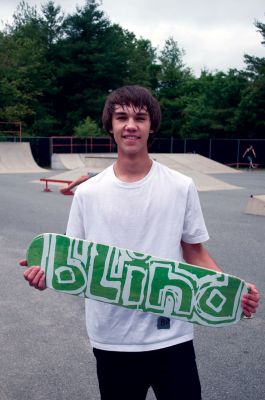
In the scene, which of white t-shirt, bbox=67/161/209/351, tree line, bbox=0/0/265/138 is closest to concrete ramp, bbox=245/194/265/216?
white t-shirt, bbox=67/161/209/351

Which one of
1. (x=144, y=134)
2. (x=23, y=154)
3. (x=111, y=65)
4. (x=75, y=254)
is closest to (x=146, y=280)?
(x=75, y=254)

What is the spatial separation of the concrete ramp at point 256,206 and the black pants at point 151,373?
9408 millimetres

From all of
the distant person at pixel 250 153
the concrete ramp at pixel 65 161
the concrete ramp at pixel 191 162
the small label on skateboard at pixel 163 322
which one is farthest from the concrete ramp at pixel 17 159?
the small label on skateboard at pixel 163 322

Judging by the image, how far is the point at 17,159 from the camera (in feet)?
95.4

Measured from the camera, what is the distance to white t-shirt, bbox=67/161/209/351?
6.41ft

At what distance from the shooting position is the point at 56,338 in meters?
4.05

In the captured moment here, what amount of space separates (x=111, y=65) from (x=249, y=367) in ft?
152

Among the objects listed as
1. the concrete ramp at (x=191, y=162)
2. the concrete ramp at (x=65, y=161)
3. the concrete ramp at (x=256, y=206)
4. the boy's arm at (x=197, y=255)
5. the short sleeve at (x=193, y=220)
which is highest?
the short sleeve at (x=193, y=220)

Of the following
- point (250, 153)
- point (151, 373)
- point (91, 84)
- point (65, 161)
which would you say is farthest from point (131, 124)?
point (91, 84)

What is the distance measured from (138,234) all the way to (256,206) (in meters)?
9.56

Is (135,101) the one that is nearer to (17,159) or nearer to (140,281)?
(140,281)

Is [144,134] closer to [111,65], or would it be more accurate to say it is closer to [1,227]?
[1,227]

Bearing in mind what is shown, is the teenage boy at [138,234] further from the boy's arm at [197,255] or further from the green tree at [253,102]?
the green tree at [253,102]

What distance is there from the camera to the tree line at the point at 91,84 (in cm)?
4047
